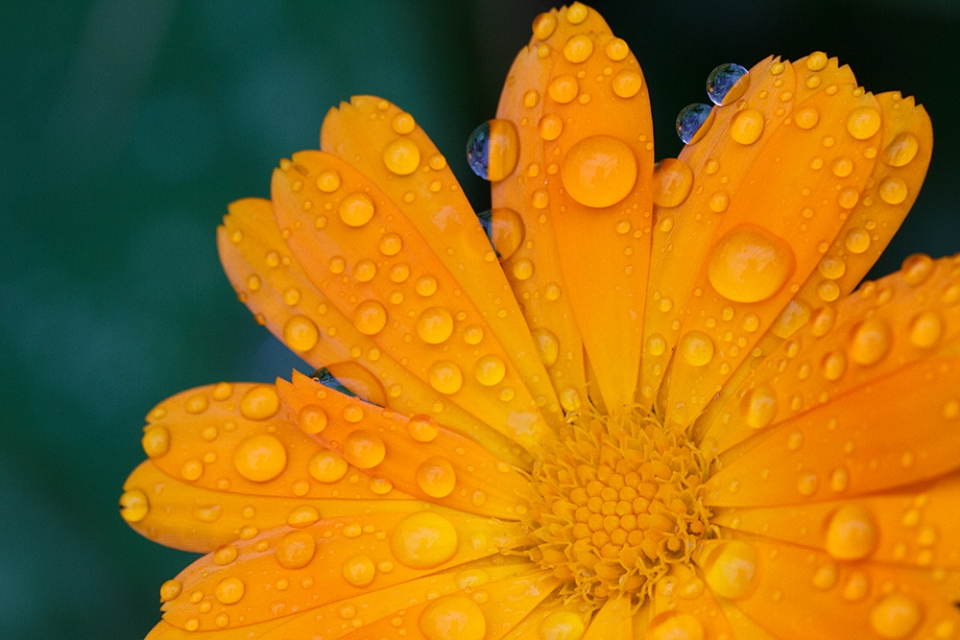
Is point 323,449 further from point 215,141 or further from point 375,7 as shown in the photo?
point 375,7

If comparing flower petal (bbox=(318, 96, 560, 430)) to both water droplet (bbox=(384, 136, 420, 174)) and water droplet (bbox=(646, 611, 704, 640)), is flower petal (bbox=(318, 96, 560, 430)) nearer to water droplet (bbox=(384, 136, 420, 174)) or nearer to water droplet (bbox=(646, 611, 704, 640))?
water droplet (bbox=(384, 136, 420, 174))

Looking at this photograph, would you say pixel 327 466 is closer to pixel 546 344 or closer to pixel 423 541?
pixel 423 541

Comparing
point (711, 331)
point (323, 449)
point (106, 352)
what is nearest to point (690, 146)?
point (711, 331)

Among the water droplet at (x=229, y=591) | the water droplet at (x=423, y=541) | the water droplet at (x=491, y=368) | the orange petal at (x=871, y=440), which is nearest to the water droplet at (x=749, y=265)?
the orange petal at (x=871, y=440)

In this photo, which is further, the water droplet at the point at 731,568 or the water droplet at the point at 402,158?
the water droplet at the point at 402,158

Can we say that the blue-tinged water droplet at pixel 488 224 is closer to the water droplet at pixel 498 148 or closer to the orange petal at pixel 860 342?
the water droplet at pixel 498 148

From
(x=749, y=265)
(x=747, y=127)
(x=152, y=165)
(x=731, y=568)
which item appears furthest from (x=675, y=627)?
(x=152, y=165)
